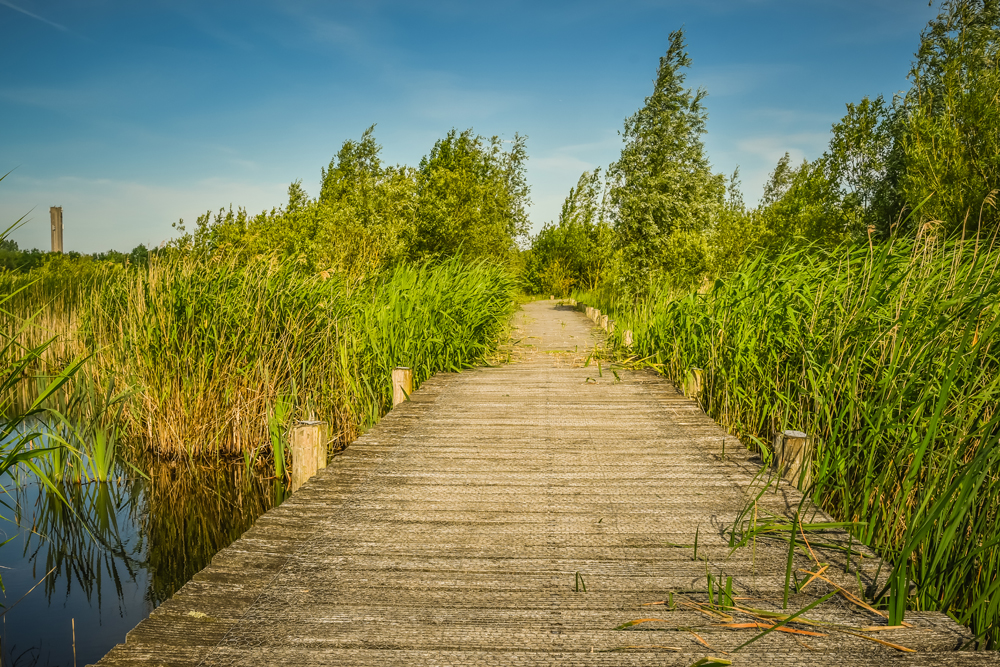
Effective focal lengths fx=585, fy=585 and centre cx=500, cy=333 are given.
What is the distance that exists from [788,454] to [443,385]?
3773 mm

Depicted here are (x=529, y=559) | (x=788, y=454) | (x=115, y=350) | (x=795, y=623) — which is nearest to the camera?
(x=795, y=623)

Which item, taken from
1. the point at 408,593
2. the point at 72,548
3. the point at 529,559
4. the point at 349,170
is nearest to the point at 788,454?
the point at 529,559

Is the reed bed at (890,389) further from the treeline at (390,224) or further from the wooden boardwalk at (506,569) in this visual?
the treeline at (390,224)

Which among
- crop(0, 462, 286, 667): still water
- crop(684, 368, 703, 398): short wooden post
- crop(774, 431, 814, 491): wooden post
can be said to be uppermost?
crop(684, 368, 703, 398): short wooden post

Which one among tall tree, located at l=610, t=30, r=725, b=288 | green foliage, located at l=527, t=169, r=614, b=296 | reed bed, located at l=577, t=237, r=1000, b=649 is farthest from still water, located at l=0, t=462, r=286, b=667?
green foliage, located at l=527, t=169, r=614, b=296

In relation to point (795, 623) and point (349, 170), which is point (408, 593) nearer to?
point (795, 623)

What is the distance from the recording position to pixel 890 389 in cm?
320

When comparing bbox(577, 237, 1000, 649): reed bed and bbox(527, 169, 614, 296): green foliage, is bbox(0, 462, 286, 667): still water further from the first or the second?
bbox(527, 169, 614, 296): green foliage

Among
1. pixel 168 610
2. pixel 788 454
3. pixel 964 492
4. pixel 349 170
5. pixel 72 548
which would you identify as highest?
pixel 349 170

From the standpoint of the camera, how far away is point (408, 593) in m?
2.37

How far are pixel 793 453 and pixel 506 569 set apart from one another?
1943 mm

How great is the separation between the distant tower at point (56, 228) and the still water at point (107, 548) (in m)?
14.3

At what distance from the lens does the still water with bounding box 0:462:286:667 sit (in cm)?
345

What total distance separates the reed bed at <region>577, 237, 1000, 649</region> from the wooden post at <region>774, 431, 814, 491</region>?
13 centimetres
